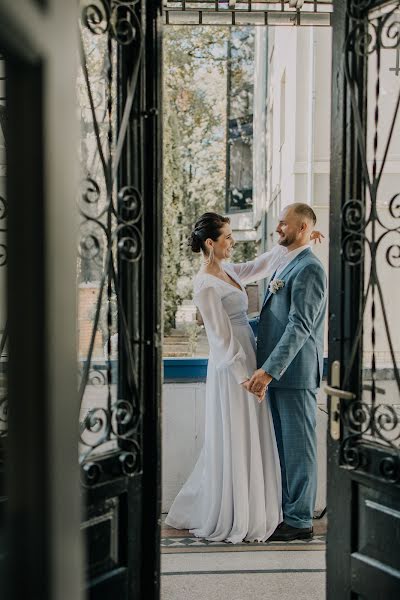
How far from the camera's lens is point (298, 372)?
4.09 meters

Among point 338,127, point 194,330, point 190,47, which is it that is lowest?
point 194,330

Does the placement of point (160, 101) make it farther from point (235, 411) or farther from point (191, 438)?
point (191, 438)

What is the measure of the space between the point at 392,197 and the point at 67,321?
5.86 ft

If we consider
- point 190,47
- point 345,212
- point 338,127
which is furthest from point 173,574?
point 190,47

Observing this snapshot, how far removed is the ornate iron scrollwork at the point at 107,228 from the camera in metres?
2.15

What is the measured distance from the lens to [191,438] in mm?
4633

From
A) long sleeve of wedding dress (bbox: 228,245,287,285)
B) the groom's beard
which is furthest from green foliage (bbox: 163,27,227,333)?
the groom's beard

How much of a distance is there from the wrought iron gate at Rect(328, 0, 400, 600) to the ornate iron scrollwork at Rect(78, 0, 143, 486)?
678 mm

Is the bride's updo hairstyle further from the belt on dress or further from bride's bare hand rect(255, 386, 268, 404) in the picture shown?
bride's bare hand rect(255, 386, 268, 404)

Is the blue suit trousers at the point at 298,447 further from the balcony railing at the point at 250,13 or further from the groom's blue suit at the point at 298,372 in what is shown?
the balcony railing at the point at 250,13

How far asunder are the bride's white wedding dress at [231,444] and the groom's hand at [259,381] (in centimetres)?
9

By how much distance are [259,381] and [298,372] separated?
0.26 meters

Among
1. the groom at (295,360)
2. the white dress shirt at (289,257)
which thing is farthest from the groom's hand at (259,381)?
the white dress shirt at (289,257)

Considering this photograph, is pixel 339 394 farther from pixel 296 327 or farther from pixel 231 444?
pixel 231 444
